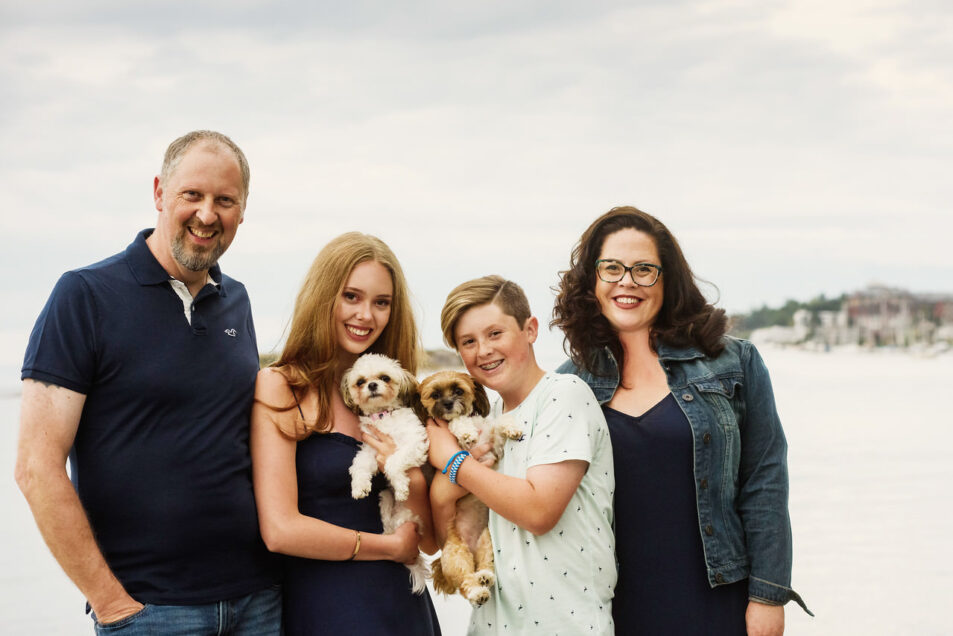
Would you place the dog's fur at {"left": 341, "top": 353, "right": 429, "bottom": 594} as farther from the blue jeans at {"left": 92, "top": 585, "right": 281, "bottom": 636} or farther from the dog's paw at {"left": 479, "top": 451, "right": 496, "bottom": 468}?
the blue jeans at {"left": 92, "top": 585, "right": 281, "bottom": 636}

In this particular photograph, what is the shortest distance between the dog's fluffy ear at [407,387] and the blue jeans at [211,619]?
3.20ft

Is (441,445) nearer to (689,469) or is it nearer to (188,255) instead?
(689,469)

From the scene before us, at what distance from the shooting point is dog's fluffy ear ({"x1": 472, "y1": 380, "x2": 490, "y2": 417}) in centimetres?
336

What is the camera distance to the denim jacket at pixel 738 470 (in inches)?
111

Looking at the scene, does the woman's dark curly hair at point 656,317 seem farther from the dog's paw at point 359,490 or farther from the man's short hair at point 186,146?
the man's short hair at point 186,146

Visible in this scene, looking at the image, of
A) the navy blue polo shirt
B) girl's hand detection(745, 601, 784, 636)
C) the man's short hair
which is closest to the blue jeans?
the navy blue polo shirt

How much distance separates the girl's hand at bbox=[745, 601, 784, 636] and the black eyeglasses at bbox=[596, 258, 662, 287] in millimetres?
1340

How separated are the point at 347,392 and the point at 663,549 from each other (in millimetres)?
1446

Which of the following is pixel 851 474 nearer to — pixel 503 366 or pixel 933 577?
pixel 933 577

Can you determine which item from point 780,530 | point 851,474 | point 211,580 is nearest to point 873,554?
A: point 851,474

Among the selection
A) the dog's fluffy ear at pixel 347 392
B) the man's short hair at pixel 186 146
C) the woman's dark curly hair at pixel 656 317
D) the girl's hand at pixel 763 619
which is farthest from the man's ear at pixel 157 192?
the girl's hand at pixel 763 619

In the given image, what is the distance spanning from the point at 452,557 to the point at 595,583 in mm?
687

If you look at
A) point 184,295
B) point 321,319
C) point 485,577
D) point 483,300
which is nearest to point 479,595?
point 485,577

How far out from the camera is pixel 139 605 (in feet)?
8.21
